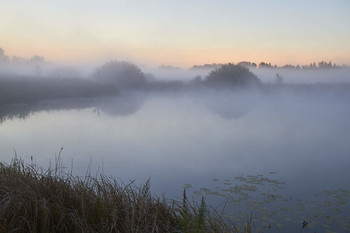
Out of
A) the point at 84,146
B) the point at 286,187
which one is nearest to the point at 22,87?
the point at 84,146

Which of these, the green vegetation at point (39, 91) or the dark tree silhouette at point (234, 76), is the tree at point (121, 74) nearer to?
the green vegetation at point (39, 91)

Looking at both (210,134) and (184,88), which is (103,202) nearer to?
Answer: (210,134)

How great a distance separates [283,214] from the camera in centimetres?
586

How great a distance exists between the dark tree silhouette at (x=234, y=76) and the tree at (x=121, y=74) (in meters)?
12.3

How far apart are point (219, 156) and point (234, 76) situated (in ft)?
137

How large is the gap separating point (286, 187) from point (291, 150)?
4.82m

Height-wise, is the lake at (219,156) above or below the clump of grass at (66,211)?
below

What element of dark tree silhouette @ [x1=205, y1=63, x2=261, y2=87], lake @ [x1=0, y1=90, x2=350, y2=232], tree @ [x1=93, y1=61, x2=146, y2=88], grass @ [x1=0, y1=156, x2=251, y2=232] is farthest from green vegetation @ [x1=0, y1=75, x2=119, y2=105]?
grass @ [x1=0, y1=156, x2=251, y2=232]

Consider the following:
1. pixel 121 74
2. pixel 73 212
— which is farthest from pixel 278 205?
→ pixel 121 74

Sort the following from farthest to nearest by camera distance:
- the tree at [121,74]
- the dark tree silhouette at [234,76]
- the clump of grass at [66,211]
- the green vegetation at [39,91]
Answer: the dark tree silhouette at [234,76], the tree at [121,74], the green vegetation at [39,91], the clump of grass at [66,211]

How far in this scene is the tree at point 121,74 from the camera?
4975 cm

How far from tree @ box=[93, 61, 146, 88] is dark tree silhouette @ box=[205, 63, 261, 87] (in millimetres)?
12298

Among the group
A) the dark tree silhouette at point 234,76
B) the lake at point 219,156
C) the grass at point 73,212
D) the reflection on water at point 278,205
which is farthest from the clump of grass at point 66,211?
the dark tree silhouette at point 234,76

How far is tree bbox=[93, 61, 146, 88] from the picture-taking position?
49750mm
